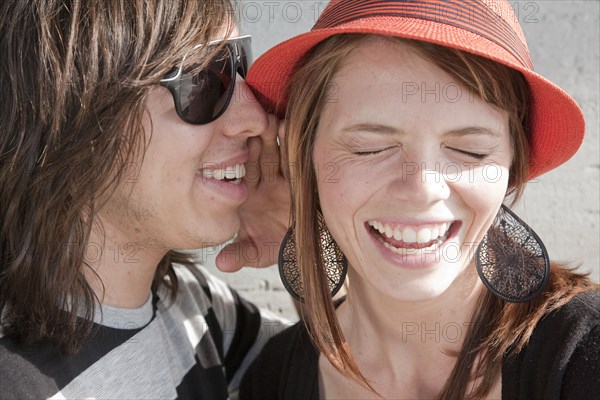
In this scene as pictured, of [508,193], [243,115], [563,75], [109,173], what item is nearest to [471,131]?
[508,193]

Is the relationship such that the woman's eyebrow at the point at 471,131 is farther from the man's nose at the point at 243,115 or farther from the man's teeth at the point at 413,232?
the man's nose at the point at 243,115

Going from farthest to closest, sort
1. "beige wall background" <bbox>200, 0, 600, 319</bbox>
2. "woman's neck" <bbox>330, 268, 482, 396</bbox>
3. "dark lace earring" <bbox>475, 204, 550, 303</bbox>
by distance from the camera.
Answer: "beige wall background" <bbox>200, 0, 600, 319</bbox>, "woman's neck" <bbox>330, 268, 482, 396</bbox>, "dark lace earring" <bbox>475, 204, 550, 303</bbox>

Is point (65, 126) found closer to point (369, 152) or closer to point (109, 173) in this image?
point (109, 173)

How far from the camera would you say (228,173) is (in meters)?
2.42

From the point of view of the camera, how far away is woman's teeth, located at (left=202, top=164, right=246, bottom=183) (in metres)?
2.38

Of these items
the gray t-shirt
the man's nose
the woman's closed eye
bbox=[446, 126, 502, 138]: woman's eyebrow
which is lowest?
the gray t-shirt

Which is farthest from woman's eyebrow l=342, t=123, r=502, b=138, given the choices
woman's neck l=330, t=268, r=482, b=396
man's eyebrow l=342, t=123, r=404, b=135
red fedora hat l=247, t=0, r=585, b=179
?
woman's neck l=330, t=268, r=482, b=396

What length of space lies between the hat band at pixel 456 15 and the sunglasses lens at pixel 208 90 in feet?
1.63

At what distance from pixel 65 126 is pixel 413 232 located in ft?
3.41

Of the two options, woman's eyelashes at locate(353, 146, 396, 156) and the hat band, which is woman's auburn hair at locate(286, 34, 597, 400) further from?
woman's eyelashes at locate(353, 146, 396, 156)

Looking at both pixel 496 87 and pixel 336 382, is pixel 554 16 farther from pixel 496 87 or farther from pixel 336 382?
pixel 336 382

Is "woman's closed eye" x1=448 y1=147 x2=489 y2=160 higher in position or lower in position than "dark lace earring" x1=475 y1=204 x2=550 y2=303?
higher

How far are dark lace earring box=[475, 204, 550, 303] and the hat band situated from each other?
0.49m

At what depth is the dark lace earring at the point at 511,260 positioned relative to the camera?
200 centimetres
